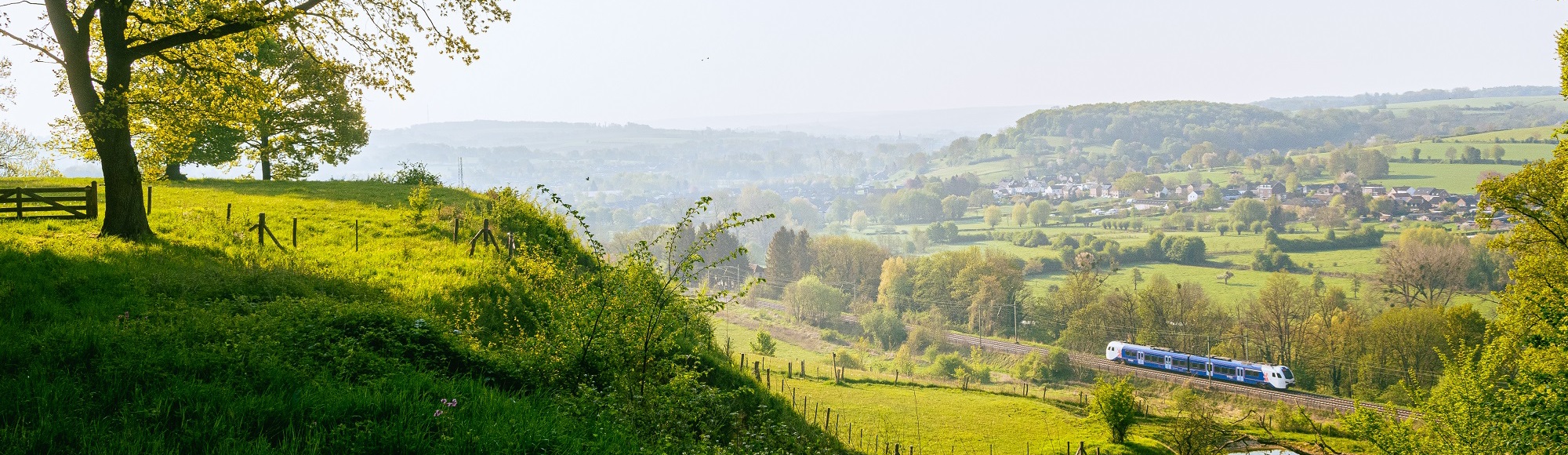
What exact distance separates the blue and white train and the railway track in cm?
37

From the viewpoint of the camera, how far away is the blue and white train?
47.2m

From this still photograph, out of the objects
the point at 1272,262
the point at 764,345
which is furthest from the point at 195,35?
the point at 1272,262

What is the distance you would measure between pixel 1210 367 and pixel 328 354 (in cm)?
5325

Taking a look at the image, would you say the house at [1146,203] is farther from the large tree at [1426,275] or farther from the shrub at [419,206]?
the shrub at [419,206]

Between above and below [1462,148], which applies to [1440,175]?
below

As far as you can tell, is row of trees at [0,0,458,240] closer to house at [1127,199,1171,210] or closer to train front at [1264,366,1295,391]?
train front at [1264,366,1295,391]

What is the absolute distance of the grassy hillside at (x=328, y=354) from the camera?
507 centimetres

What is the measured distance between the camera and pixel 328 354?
22.3ft

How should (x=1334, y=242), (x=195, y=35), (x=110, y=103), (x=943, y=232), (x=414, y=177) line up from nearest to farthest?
(x=110, y=103), (x=195, y=35), (x=414, y=177), (x=1334, y=242), (x=943, y=232)

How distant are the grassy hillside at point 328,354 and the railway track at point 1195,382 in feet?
123

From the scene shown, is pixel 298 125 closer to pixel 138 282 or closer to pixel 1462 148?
pixel 138 282

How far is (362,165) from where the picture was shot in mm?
180250

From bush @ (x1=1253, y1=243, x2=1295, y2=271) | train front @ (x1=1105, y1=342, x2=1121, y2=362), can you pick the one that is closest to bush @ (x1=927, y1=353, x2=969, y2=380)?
train front @ (x1=1105, y1=342, x2=1121, y2=362)

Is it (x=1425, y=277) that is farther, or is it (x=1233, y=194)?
(x=1233, y=194)
